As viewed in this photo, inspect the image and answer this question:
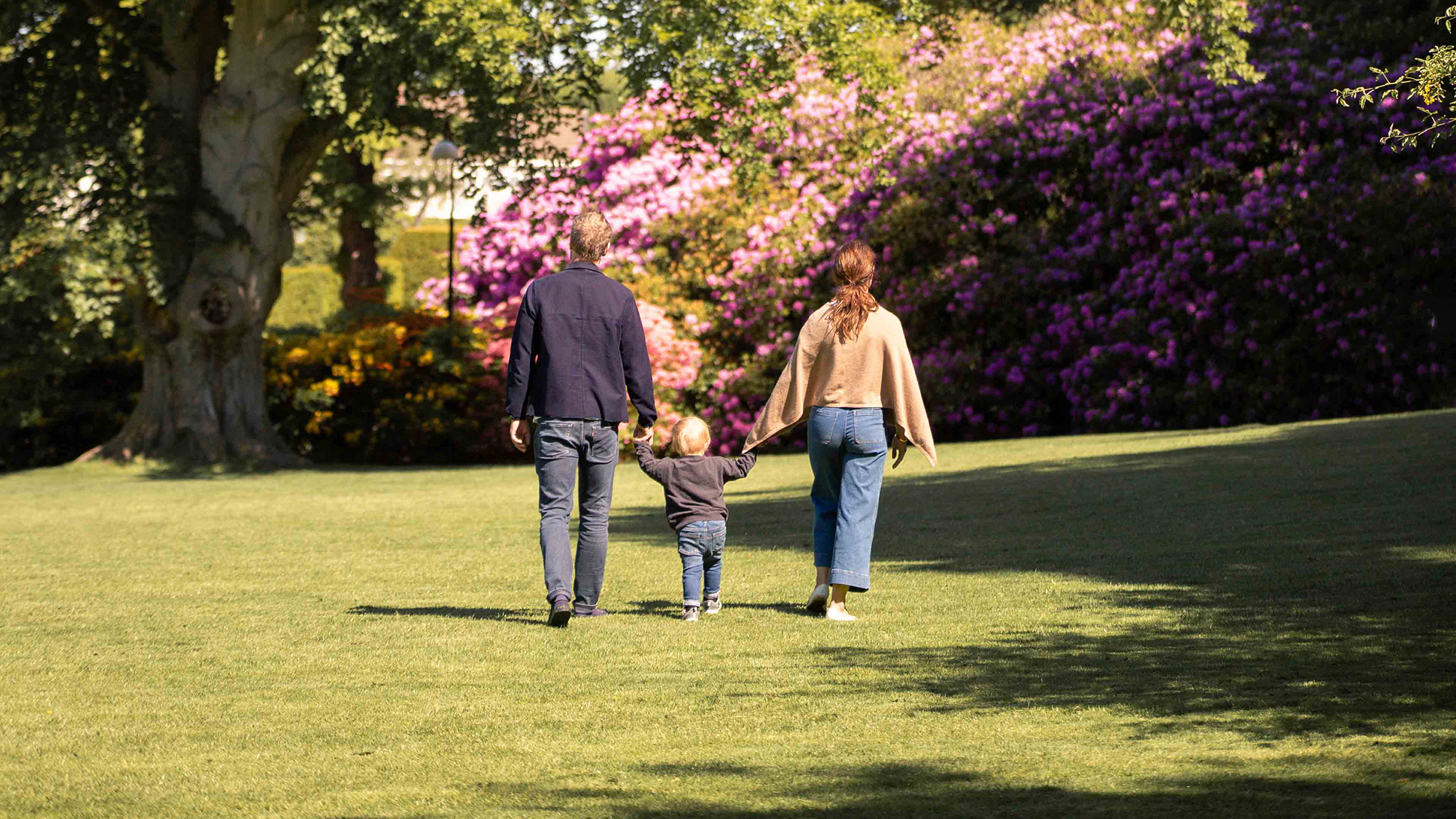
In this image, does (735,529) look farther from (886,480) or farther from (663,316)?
(663,316)

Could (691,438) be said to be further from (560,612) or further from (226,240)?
(226,240)

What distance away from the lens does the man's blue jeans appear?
7.09 metres

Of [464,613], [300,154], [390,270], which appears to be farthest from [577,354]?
[390,270]

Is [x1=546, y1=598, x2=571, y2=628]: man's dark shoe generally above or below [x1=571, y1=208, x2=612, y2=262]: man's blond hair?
below

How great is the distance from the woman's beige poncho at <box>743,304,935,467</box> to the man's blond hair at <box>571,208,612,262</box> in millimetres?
1004

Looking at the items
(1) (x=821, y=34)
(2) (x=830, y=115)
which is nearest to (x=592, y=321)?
(1) (x=821, y=34)

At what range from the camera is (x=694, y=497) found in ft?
23.4

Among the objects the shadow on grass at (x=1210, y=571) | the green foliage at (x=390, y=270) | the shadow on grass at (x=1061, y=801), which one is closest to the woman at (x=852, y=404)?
the shadow on grass at (x=1210, y=571)

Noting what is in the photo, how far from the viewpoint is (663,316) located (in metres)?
22.4

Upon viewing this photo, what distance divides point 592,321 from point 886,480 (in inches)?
302

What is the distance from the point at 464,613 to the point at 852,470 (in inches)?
79.0

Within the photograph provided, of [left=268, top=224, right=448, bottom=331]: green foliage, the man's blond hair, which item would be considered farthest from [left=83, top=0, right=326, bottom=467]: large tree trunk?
[left=268, top=224, right=448, bottom=331]: green foliage

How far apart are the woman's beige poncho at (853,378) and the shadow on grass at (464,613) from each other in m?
1.37

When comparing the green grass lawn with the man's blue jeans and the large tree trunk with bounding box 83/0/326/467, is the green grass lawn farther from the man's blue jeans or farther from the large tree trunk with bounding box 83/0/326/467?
the large tree trunk with bounding box 83/0/326/467
